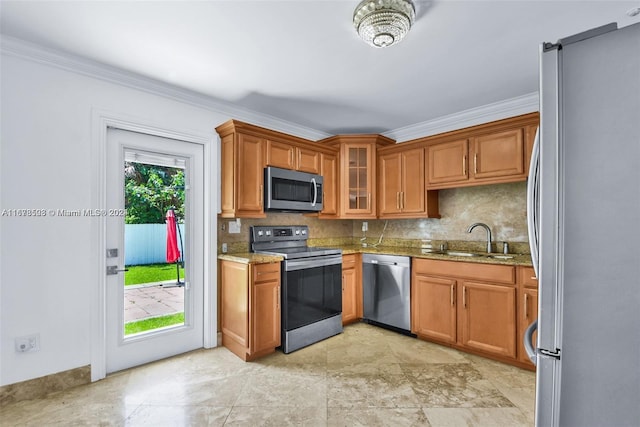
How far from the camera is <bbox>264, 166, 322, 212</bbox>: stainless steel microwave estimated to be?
3.22 m

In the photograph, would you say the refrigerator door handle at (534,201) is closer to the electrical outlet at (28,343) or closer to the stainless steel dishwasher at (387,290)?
the stainless steel dishwasher at (387,290)

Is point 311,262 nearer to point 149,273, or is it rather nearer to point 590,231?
point 149,273

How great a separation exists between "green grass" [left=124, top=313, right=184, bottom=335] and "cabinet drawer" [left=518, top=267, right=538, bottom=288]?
3.08 m

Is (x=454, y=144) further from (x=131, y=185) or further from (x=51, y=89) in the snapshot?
(x=51, y=89)

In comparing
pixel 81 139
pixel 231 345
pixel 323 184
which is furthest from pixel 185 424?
pixel 323 184

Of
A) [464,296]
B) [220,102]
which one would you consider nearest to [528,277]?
[464,296]

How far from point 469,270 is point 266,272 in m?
1.88

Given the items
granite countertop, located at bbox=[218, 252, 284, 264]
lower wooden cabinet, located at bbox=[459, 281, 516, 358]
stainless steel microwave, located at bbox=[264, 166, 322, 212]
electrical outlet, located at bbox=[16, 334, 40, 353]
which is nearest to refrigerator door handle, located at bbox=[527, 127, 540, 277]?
lower wooden cabinet, located at bbox=[459, 281, 516, 358]

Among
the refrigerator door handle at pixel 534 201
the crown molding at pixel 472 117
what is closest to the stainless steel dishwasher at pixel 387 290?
the crown molding at pixel 472 117

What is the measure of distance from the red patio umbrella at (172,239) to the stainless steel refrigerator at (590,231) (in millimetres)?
2881

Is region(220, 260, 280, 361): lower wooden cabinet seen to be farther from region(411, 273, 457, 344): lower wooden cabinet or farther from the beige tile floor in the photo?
region(411, 273, 457, 344): lower wooden cabinet

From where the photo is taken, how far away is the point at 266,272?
2865 millimetres

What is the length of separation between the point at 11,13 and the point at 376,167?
337 cm

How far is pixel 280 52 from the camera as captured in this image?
2.29 meters
